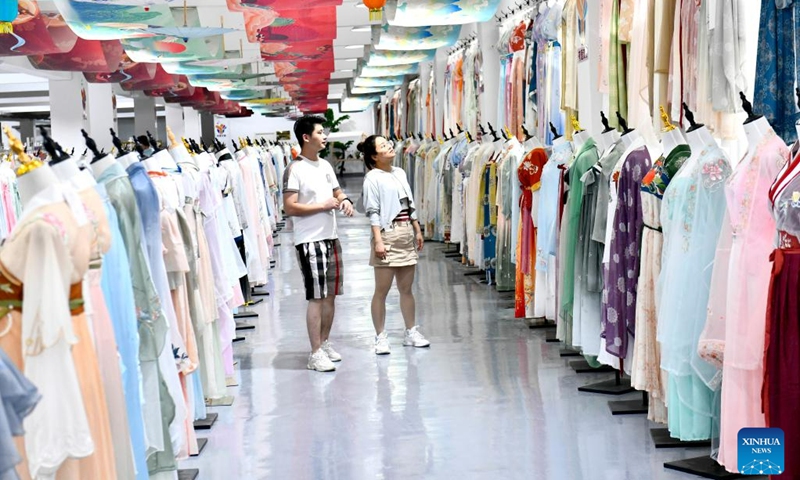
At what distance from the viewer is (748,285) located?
4.32m

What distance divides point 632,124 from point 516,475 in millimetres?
2497

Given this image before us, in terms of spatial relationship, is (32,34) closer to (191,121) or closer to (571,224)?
(571,224)

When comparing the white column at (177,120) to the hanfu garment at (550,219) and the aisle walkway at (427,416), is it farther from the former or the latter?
the hanfu garment at (550,219)

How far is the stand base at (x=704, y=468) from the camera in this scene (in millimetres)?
4827

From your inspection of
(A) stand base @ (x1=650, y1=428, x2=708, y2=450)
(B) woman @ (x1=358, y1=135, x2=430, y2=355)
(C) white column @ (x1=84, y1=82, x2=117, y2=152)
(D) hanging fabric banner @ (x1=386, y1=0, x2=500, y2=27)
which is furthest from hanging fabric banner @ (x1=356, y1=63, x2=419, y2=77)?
(A) stand base @ (x1=650, y1=428, x2=708, y2=450)

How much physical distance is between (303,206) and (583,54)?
2415 millimetres

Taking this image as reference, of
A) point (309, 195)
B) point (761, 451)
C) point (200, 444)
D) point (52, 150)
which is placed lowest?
point (200, 444)

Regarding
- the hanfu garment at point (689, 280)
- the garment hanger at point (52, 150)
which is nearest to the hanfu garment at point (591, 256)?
the hanfu garment at point (689, 280)

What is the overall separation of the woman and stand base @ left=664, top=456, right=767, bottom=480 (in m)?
3.23

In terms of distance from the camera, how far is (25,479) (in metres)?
3.26

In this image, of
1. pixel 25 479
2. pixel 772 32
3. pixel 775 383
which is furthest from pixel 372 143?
pixel 25 479

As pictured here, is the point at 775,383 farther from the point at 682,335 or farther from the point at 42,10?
the point at 42,10

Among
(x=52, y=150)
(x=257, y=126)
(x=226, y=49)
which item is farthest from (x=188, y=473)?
(x=257, y=126)

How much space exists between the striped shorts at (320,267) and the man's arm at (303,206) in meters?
0.22
